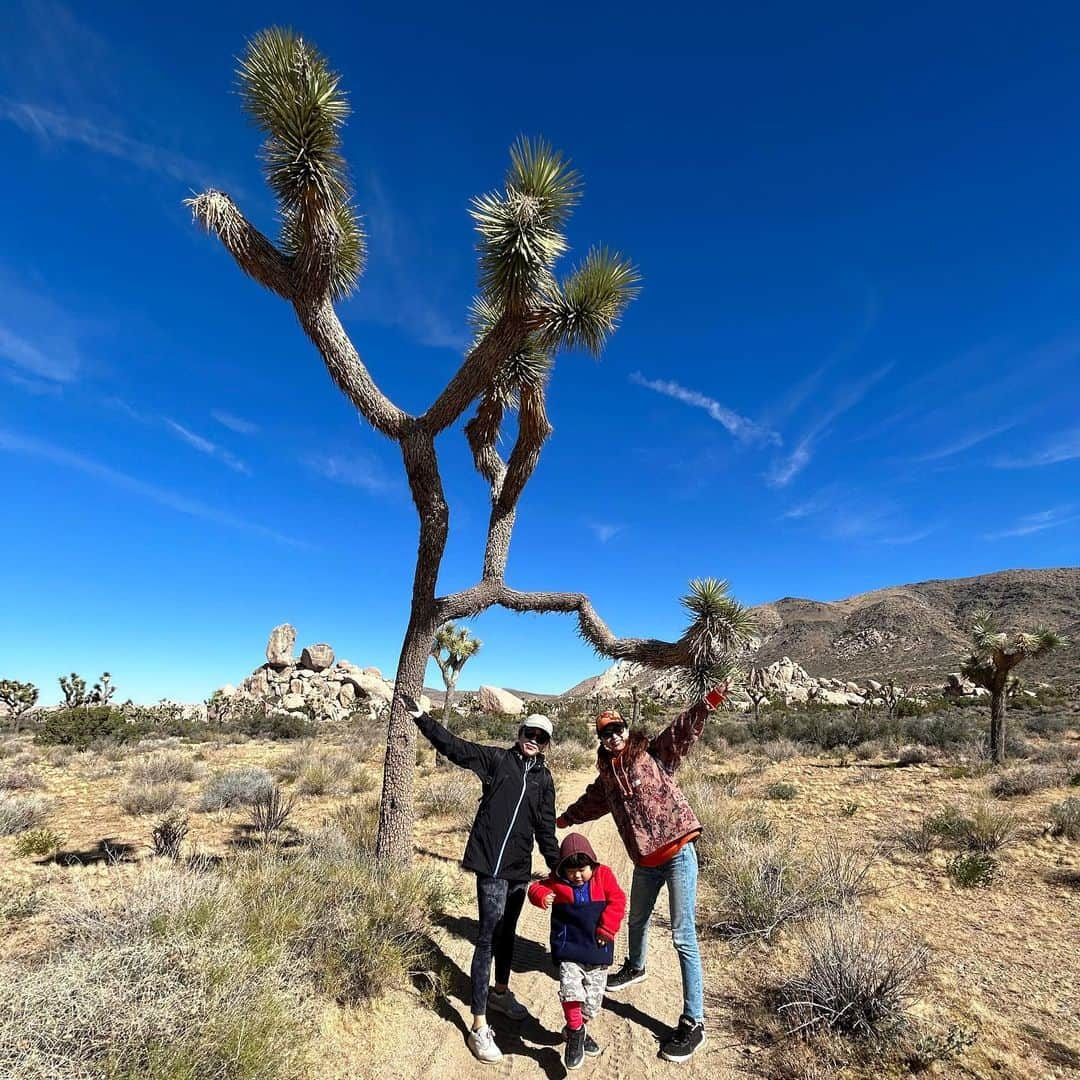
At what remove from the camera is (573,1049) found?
3385 mm

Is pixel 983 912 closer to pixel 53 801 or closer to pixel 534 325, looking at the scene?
pixel 534 325

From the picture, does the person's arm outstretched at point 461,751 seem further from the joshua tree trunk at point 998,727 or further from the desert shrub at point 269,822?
the joshua tree trunk at point 998,727

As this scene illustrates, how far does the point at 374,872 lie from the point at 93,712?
62.6 feet

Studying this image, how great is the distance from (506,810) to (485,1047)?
4.42 feet

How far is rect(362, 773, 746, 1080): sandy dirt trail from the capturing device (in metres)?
3.46

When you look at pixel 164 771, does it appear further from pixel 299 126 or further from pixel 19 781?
pixel 299 126

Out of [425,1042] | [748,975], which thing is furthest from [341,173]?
[748,975]

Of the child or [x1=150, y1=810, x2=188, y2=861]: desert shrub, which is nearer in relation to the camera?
the child

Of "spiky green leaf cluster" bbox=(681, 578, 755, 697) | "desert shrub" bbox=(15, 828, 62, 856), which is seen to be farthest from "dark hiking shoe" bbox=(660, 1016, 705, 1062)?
"desert shrub" bbox=(15, 828, 62, 856)

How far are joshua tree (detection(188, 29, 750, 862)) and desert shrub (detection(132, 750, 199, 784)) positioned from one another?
7.98 m

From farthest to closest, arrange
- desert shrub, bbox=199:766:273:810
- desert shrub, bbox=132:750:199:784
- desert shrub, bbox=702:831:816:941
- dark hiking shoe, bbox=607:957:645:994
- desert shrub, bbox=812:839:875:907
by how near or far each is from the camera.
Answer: desert shrub, bbox=132:750:199:784, desert shrub, bbox=199:766:273:810, desert shrub, bbox=812:839:875:907, desert shrub, bbox=702:831:816:941, dark hiking shoe, bbox=607:957:645:994

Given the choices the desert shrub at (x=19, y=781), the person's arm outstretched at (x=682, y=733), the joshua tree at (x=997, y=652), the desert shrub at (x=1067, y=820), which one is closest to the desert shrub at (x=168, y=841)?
the person's arm outstretched at (x=682, y=733)

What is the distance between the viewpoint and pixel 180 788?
10953 millimetres

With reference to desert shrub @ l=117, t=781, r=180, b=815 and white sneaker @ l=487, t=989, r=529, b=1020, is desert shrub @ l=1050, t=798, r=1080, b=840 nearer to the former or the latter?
white sneaker @ l=487, t=989, r=529, b=1020
